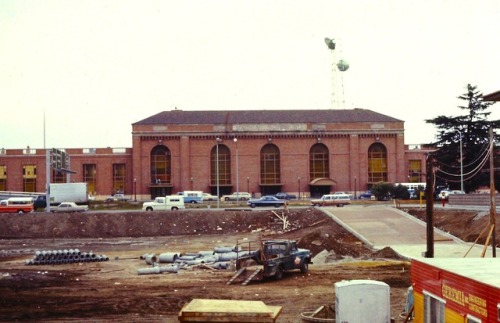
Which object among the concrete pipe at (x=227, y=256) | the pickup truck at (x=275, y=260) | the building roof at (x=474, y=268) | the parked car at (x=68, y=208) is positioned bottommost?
the concrete pipe at (x=227, y=256)

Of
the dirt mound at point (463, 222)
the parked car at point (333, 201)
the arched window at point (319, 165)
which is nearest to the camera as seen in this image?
the dirt mound at point (463, 222)

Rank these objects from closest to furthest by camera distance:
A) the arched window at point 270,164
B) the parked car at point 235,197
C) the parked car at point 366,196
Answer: the parked car at point 366,196
the parked car at point 235,197
the arched window at point 270,164

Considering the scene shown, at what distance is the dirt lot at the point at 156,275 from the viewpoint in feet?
69.9

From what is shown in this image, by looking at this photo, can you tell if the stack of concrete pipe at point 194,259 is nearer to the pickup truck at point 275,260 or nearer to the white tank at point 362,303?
the pickup truck at point 275,260

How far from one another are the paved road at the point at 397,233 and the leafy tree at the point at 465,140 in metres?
18.7

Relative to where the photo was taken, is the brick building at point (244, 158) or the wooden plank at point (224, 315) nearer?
the wooden plank at point (224, 315)

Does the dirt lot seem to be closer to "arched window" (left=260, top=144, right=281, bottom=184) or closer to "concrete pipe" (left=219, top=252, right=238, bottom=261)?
"concrete pipe" (left=219, top=252, right=238, bottom=261)

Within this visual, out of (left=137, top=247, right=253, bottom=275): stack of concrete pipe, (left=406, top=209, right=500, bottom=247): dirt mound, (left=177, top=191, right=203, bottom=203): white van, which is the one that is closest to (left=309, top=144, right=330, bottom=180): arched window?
(left=177, top=191, right=203, bottom=203): white van

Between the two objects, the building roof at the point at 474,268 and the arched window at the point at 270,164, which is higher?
the arched window at the point at 270,164

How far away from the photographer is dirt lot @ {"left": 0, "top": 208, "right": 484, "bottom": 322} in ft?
69.9

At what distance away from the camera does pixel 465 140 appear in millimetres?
71375

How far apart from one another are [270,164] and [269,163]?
0.19 meters

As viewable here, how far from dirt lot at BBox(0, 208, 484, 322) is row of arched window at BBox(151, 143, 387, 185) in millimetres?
28317

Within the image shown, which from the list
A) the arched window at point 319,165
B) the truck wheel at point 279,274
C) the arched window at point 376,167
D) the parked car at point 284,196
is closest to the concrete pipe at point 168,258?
the truck wheel at point 279,274
